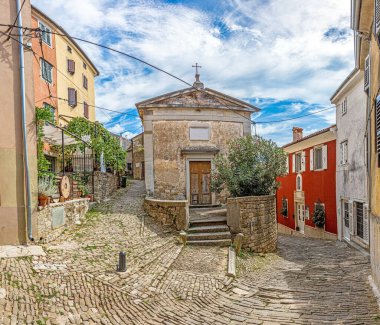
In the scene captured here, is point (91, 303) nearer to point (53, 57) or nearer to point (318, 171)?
point (318, 171)

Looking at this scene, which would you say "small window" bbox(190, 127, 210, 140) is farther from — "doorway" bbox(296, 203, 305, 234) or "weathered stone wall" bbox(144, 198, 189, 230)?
"doorway" bbox(296, 203, 305, 234)

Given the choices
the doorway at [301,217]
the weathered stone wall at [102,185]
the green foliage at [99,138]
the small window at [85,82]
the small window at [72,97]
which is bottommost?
the doorway at [301,217]

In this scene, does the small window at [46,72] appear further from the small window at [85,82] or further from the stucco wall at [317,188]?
the stucco wall at [317,188]

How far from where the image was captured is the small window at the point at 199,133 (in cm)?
1627

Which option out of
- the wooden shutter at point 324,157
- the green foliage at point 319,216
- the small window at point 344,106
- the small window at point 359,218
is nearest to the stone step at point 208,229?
the small window at point 359,218

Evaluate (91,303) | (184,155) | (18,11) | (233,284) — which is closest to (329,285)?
(233,284)

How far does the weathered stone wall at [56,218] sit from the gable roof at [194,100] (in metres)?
7.09

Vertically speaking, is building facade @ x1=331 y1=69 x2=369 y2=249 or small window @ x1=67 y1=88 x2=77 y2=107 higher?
small window @ x1=67 y1=88 x2=77 y2=107

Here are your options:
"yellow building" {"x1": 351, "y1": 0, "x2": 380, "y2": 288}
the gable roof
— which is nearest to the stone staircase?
"yellow building" {"x1": 351, "y1": 0, "x2": 380, "y2": 288}

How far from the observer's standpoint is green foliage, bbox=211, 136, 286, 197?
1229 centimetres

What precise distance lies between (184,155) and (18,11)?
9811mm

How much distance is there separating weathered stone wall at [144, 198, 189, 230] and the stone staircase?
432 mm

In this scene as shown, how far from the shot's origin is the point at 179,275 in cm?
783

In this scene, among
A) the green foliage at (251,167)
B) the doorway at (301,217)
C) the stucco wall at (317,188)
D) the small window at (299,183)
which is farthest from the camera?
the small window at (299,183)
